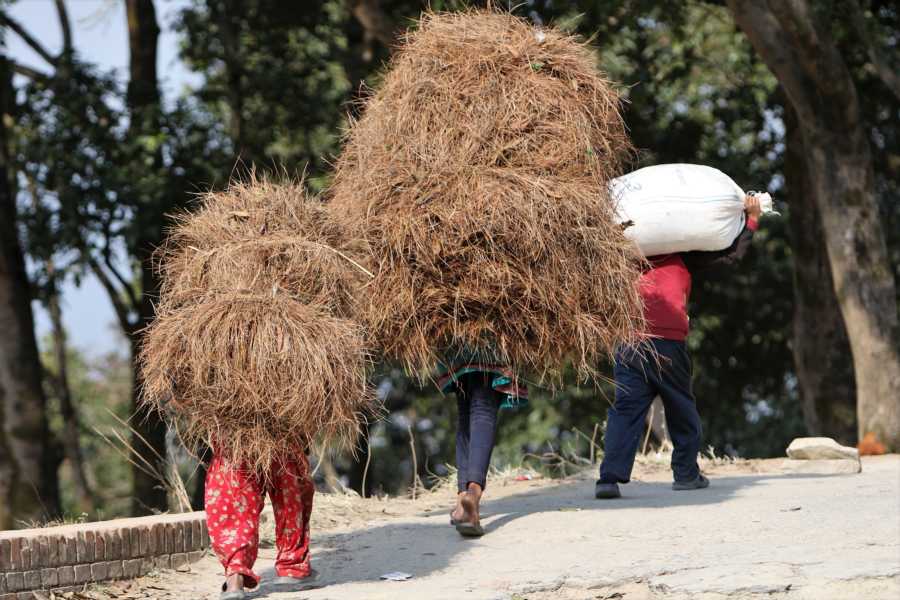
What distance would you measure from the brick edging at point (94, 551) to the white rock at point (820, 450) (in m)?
3.57

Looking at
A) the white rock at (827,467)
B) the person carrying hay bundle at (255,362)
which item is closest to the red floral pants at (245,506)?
the person carrying hay bundle at (255,362)

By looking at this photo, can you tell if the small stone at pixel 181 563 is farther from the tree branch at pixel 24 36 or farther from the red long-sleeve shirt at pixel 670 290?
the tree branch at pixel 24 36

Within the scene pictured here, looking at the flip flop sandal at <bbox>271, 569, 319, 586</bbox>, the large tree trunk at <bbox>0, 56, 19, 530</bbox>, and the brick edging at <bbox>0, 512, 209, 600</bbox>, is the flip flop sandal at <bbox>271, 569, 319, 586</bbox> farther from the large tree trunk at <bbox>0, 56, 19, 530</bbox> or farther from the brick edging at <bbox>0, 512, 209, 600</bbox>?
the large tree trunk at <bbox>0, 56, 19, 530</bbox>

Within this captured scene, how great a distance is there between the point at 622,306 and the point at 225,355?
5.32 feet

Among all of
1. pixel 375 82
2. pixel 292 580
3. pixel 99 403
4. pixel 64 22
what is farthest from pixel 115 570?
pixel 99 403

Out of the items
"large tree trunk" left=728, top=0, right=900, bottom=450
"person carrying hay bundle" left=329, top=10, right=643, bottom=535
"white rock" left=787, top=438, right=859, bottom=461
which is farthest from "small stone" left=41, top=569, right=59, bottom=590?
"large tree trunk" left=728, top=0, right=900, bottom=450

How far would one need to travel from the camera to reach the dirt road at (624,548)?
397cm

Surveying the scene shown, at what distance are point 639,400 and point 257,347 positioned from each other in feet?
7.60

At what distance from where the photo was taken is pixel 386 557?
4.79 metres

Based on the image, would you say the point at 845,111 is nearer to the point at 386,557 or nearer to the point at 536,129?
the point at 536,129

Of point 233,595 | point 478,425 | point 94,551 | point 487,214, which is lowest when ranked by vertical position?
point 233,595

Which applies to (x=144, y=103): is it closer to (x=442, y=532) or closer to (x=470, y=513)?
(x=442, y=532)

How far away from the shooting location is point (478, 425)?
16.3 feet

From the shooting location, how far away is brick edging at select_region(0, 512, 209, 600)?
4.33 m
